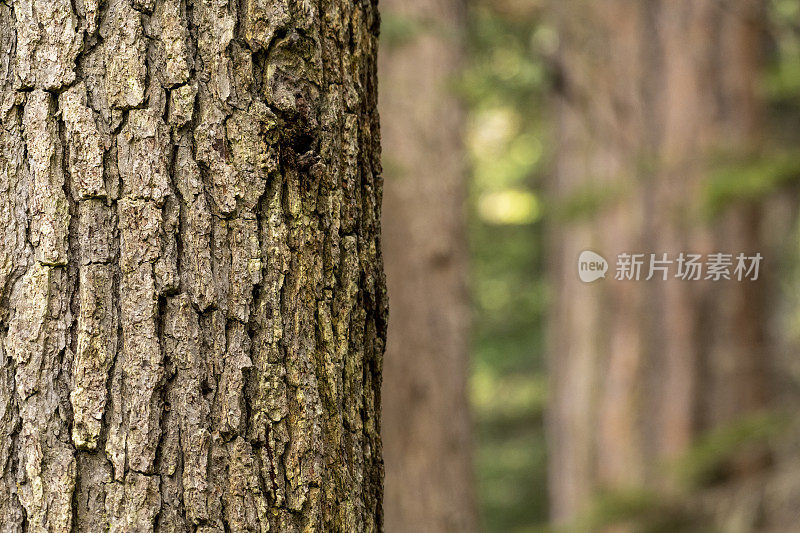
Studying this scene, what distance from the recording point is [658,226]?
640 cm

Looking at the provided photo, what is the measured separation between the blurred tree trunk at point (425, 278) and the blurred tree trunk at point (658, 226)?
0.88 metres

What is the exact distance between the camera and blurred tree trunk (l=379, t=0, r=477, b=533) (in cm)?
581

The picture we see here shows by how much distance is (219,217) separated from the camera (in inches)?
52.9

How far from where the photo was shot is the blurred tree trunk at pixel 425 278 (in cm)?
581

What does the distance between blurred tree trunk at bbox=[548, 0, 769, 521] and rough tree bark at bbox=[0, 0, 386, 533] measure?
4.63 metres

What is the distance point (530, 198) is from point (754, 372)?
493 cm

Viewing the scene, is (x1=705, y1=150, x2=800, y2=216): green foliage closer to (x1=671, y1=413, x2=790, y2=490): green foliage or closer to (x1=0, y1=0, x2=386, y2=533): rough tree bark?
(x1=671, y1=413, x2=790, y2=490): green foliage

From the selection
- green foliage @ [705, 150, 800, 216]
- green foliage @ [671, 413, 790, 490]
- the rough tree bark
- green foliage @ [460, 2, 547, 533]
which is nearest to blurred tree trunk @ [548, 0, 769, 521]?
green foliage @ [671, 413, 790, 490]

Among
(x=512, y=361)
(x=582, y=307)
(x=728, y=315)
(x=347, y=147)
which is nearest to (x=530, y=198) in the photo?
(x=512, y=361)

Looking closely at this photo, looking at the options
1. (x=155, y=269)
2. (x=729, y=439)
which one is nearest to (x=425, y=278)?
(x=729, y=439)

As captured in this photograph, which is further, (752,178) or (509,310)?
(509,310)

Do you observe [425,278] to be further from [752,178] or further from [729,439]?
[752,178]

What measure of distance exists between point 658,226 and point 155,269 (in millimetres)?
5569

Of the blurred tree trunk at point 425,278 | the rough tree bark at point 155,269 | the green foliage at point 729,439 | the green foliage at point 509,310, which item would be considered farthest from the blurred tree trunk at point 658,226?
the rough tree bark at point 155,269
